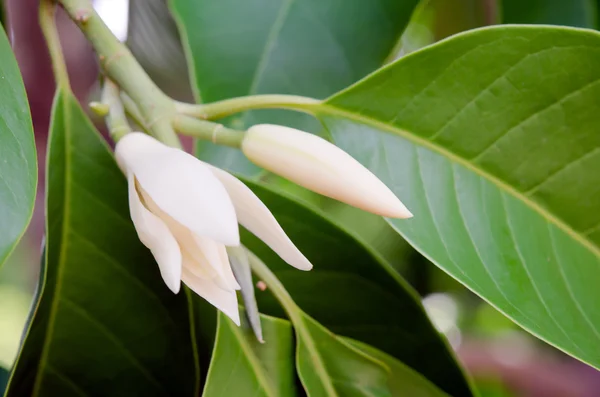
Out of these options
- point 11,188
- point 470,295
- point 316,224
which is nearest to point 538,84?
point 316,224

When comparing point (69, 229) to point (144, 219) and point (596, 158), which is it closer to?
point (144, 219)

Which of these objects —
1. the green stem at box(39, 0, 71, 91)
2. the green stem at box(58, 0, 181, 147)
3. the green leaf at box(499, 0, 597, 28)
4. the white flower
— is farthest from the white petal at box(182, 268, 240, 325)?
the green leaf at box(499, 0, 597, 28)

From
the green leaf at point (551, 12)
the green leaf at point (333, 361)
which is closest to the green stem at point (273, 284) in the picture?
the green leaf at point (333, 361)

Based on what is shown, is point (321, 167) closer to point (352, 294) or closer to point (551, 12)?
point (352, 294)

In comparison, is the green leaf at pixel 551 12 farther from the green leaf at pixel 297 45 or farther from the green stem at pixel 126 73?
the green stem at pixel 126 73

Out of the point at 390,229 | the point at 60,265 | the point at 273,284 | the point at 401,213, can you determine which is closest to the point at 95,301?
the point at 60,265
